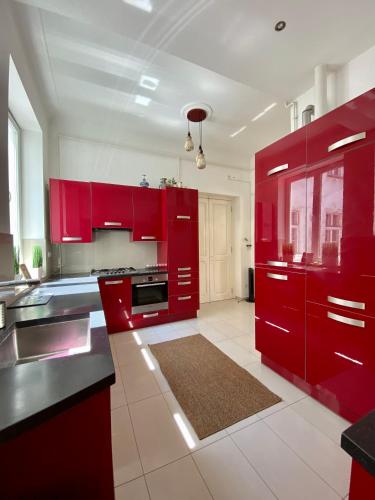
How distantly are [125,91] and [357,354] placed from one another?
303 cm

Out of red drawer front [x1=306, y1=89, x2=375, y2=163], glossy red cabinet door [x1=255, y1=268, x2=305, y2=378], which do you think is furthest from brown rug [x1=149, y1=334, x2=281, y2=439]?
red drawer front [x1=306, y1=89, x2=375, y2=163]

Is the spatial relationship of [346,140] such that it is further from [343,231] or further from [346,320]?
[346,320]

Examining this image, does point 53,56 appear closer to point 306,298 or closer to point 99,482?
point 99,482

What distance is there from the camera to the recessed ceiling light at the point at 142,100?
88.5 inches

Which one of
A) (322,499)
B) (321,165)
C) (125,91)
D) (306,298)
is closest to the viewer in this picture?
(322,499)

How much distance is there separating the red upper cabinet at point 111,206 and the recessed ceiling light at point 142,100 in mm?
1088

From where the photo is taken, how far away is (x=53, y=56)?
1.78 meters

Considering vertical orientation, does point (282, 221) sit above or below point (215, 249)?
above

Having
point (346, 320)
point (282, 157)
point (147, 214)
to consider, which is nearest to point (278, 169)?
point (282, 157)

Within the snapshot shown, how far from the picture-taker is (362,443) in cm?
43

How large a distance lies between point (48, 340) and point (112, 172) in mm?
2790

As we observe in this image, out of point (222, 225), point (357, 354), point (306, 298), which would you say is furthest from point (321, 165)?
point (222, 225)

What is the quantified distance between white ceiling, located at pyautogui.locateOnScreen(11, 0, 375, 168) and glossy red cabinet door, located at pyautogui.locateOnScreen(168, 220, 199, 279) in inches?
57.8

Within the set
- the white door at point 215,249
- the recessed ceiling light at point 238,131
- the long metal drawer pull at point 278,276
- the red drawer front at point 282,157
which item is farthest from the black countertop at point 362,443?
the white door at point 215,249
